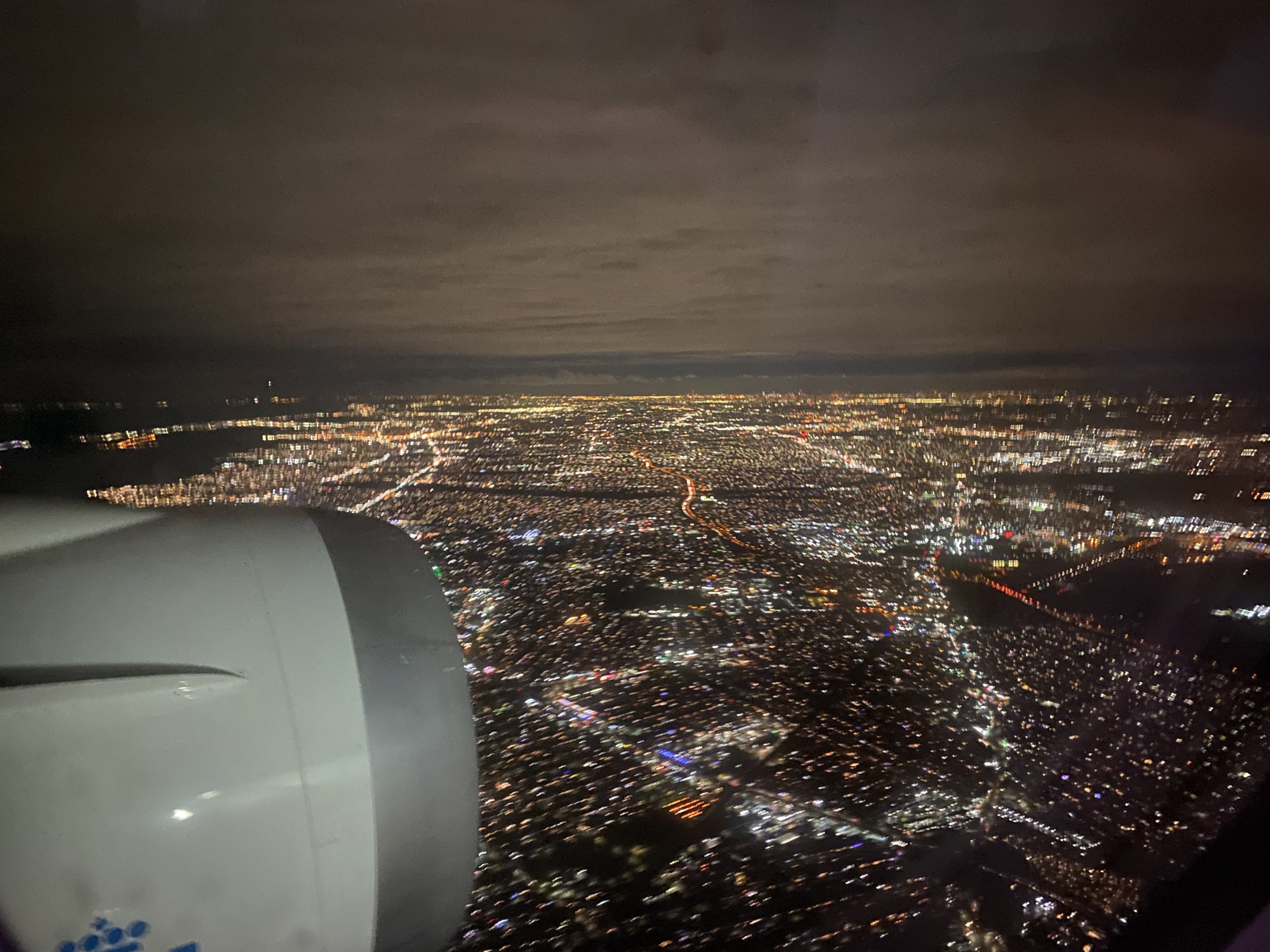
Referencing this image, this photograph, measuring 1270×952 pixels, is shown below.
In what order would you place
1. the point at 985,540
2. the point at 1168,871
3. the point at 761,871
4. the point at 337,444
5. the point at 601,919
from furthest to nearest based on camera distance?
1. the point at 337,444
2. the point at 985,540
3. the point at 761,871
4. the point at 601,919
5. the point at 1168,871

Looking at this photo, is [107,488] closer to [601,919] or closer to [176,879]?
[601,919]

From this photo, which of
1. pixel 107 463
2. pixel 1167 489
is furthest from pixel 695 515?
pixel 1167 489

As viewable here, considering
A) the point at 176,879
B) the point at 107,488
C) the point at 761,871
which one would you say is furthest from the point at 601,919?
the point at 107,488

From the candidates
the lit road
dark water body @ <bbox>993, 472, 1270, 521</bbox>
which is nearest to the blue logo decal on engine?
the lit road

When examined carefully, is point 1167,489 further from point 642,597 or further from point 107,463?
point 107,463

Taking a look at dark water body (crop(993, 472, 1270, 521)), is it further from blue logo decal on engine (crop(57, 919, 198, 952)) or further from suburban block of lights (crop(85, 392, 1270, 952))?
blue logo decal on engine (crop(57, 919, 198, 952))

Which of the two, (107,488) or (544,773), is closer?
(544,773)

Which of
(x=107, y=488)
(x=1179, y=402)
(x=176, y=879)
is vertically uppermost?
(x=1179, y=402)

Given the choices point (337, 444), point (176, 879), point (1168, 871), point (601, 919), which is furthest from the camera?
point (337, 444)
